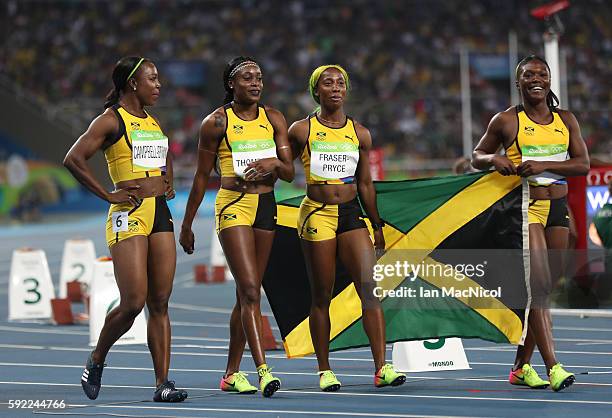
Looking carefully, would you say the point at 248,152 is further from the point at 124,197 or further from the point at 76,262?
the point at 76,262

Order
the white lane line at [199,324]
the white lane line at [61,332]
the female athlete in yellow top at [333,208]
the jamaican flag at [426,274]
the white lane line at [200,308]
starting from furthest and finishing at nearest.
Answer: the white lane line at [200,308] < the white lane line at [199,324] < the white lane line at [61,332] < the jamaican flag at [426,274] < the female athlete in yellow top at [333,208]

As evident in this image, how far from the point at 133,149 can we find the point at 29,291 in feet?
23.4

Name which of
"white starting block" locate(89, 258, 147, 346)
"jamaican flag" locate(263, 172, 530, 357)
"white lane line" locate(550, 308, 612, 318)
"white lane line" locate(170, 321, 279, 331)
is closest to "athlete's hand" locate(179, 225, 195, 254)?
"jamaican flag" locate(263, 172, 530, 357)

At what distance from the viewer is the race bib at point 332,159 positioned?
8398mm

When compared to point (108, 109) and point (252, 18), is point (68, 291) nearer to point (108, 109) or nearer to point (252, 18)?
point (108, 109)

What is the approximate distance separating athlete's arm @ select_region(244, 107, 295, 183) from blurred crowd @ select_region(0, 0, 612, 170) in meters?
29.5

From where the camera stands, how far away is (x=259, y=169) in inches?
323

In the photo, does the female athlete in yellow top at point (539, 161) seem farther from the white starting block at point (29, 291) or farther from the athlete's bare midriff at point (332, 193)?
the white starting block at point (29, 291)

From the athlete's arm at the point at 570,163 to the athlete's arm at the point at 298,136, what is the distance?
140 centimetres

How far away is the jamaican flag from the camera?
902cm

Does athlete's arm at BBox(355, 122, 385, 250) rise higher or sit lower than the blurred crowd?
lower

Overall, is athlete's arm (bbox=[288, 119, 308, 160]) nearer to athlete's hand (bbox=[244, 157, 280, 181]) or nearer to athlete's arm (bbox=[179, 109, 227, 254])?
athlete's hand (bbox=[244, 157, 280, 181])

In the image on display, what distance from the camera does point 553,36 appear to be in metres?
13.1

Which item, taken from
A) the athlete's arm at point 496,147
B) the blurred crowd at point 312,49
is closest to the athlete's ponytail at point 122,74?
the athlete's arm at point 496,147
